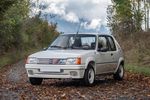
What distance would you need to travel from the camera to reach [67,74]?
17.1 meters

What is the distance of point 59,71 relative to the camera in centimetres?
1712

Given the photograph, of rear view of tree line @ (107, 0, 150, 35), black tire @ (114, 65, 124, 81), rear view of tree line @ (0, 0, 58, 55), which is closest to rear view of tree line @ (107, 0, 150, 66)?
rear view of tree line @ (107, 0, 150, 35)

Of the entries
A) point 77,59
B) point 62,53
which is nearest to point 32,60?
point 62,53

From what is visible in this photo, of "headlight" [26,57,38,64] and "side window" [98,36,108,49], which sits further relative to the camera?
"side window" [98,36,108,49]

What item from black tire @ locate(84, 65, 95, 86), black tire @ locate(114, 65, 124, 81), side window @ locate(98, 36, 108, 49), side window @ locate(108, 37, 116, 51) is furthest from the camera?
black tire @ locate(114, 65, 124, 81)

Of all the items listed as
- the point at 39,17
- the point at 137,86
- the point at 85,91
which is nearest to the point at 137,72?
the point at 137,86

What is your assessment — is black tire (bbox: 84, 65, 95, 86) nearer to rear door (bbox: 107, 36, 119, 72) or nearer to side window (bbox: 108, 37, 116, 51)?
rear door (bbox: 107, 36, 119, 72)

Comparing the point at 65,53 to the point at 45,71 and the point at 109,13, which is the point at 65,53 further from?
the point at 109,13

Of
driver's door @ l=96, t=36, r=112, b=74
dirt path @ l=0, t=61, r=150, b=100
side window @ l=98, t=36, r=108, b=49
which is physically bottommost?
dirt path @ l=0, t=61, r=150, b=100

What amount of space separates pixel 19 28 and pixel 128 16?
538 inches

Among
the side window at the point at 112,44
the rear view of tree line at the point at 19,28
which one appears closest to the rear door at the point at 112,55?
the side window at the point at 112,44

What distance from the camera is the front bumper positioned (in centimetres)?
1705

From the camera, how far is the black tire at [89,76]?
680 inches

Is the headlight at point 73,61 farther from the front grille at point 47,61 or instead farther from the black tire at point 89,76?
the black tire at point 89,76
